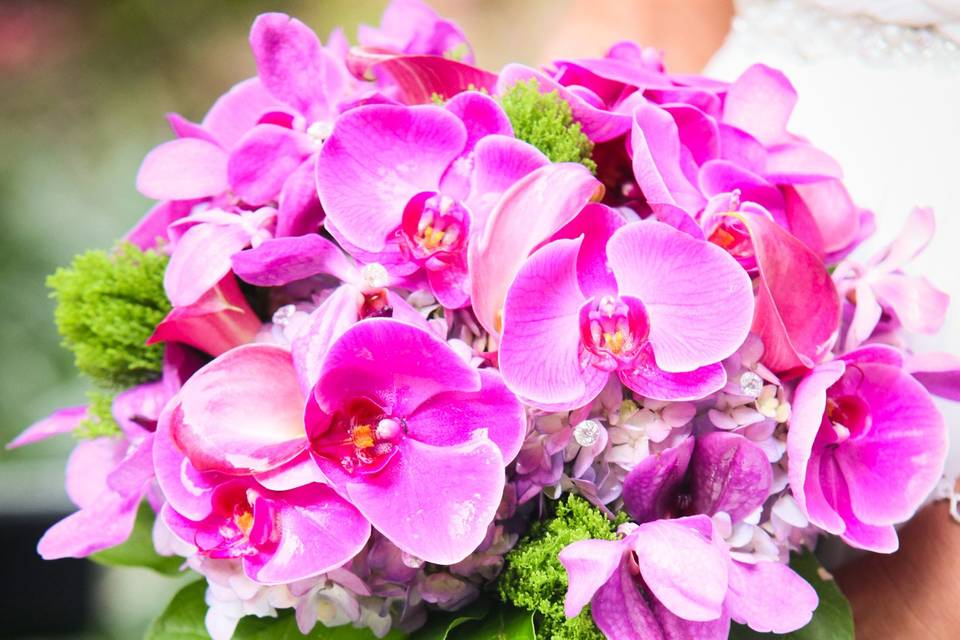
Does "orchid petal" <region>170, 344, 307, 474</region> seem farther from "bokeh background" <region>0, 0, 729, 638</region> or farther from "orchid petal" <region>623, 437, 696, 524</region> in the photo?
"bokeh background" <region>0, 0, 729, 638</region>

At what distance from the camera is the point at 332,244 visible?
41cm

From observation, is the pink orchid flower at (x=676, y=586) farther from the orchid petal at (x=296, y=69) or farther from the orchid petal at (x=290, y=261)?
the orchid petal at (x=296, y=69)

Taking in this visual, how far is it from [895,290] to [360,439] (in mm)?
282

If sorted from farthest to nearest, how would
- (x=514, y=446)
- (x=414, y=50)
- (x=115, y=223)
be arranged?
(x=115, y=223) < (x=414, y=50) < (x=514, y=446)

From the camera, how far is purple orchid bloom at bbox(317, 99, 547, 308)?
1.29 ft

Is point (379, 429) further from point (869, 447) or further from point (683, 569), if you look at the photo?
point (869, 447)

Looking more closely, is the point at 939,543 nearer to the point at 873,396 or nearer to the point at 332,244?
the point at 873,396

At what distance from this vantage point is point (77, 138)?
1.33m

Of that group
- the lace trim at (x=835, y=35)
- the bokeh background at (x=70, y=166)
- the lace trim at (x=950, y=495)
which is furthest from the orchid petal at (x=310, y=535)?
the bokeh background at (x=70, y=166)

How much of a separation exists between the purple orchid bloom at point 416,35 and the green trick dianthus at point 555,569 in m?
0.26

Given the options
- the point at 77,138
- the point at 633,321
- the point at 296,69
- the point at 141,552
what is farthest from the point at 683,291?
the point at 77,138

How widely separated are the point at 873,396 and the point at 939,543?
0.17 meters

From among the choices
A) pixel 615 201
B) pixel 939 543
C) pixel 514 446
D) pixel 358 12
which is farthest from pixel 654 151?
pixel 358 12

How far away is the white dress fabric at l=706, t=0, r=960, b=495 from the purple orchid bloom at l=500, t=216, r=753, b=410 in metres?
0.27
